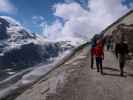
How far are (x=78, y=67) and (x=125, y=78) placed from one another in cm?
725

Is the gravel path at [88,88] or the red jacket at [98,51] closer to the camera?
the gravel path at [88,88]

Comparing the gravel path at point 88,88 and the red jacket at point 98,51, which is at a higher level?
the red jacket at point 98,51

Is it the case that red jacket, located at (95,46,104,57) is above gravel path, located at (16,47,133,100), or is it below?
above

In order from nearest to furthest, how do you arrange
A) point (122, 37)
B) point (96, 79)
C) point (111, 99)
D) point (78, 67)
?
point (111, 99) < point (96, 79) < point (78, 67) < point (122, 37)

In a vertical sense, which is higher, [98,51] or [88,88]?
[98,51]

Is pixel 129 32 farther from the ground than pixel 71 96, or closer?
farther from the ground

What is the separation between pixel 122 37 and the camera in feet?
126

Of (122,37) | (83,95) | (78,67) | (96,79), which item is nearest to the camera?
(83,95)

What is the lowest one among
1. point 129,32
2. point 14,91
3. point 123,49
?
point 14,91

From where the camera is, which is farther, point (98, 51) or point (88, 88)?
point (98, 51)

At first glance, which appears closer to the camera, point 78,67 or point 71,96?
point 71,96

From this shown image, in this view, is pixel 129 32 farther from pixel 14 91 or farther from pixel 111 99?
pixel 111 99

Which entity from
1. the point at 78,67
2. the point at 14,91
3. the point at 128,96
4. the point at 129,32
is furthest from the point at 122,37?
the point at 128,96

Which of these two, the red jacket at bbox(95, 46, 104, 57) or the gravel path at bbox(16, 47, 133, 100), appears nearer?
the gravel path at bbox(16, 47, 133, 100)
